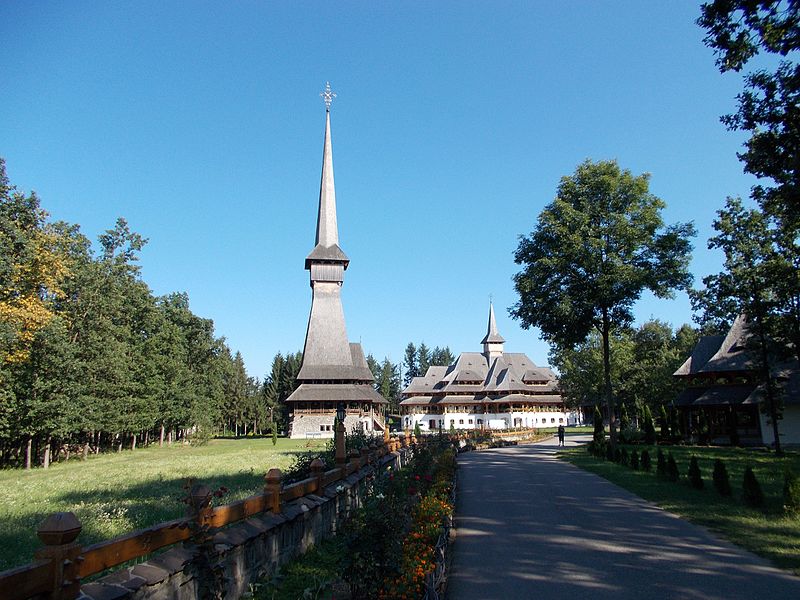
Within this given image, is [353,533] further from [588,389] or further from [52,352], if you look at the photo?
[588,389]

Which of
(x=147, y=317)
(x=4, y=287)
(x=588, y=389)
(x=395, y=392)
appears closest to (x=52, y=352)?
(x=4, y=287)

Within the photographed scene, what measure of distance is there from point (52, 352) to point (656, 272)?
105 ft

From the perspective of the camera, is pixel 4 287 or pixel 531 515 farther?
pixel 4 287

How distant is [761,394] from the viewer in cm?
2850

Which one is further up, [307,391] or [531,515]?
[307,391]

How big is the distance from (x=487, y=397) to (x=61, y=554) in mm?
75890

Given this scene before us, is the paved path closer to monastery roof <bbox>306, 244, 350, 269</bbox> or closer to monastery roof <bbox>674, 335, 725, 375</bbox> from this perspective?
monastery roof <bbox>674, 335, 725, 375</bbox>

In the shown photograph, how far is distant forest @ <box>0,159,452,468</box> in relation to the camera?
2567cm

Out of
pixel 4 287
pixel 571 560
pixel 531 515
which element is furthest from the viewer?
pixel 4 287

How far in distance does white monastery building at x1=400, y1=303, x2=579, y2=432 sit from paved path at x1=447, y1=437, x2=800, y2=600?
204ft

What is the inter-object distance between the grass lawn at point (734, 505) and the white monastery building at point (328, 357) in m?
37.0

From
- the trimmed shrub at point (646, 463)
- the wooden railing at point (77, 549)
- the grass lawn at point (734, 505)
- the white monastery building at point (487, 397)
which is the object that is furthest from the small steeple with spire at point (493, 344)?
the wooden railing at point (77, 549)

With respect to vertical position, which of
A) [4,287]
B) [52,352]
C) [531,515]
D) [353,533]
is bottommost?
[531,515]

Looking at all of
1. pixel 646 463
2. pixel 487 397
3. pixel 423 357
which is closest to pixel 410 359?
pixel 423 357
